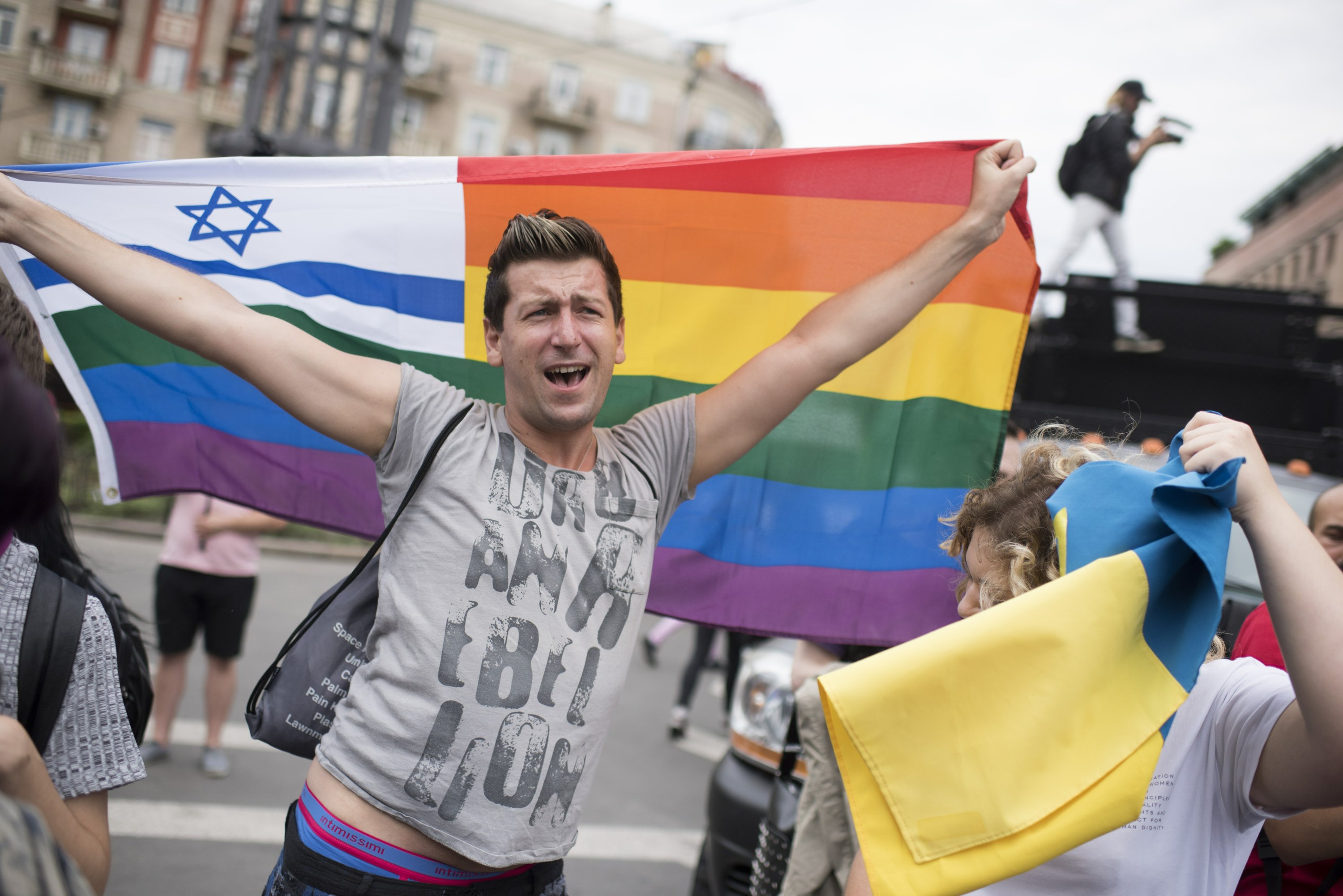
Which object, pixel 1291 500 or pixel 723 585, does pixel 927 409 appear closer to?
pixel 723 585

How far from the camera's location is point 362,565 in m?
2.08

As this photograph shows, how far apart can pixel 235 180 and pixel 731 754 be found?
109 inches

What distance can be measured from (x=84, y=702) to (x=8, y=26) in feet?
50.7

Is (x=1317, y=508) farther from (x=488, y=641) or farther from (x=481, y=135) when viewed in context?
(x=481, y=135)

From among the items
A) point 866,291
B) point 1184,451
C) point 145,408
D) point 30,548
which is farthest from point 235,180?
point 1184,451

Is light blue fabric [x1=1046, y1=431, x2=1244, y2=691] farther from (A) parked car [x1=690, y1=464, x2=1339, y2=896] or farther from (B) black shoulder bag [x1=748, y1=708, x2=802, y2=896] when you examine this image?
(A) parked car [x1=690, y1=464, x2=1339, y2=896]

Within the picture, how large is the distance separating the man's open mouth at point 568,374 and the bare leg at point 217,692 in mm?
4106

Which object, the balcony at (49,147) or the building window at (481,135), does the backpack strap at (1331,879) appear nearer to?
the balcony at (49,147)

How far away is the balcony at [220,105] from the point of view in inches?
1067

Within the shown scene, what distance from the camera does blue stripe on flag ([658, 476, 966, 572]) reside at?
2.81 metres

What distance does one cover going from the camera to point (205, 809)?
4.91m

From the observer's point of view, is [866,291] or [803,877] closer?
[866,291]

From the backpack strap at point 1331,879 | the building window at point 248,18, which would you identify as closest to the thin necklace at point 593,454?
the backpack strap at point 1331,879

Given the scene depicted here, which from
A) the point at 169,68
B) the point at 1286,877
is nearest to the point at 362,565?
the point at 1286,877
